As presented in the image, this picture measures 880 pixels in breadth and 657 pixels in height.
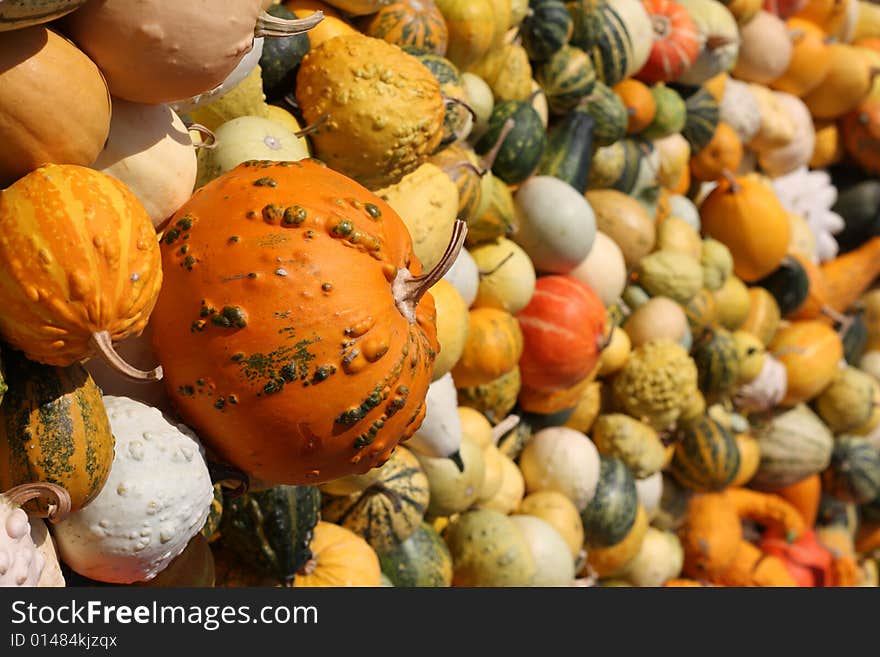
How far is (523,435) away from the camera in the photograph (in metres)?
2.63

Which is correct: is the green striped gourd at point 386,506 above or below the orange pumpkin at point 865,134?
above

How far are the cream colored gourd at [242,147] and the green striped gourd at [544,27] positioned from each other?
1355 millimetres

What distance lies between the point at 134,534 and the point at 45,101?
479 millimetres

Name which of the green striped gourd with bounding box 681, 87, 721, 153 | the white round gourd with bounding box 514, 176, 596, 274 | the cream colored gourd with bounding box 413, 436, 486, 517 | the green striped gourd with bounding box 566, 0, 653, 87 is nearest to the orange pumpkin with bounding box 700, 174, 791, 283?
the green striped gourd with bounding box 681, 87, 721, 153

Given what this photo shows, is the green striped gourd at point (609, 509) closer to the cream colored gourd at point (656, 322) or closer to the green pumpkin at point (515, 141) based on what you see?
the cream colored gourd at point (656, 322)

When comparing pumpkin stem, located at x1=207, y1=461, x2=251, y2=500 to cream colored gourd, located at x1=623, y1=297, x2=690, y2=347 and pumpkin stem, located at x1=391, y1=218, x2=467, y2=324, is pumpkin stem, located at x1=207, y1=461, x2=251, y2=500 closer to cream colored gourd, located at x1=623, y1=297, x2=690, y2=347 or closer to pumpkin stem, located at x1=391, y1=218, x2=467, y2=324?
pumpkin stem, located at x1=391, y1=218, x2=467, y2=324

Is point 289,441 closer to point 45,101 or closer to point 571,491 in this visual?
point 45,101

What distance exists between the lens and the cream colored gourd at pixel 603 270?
8.87 ft

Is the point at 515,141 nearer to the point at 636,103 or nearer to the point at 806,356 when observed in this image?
the point at 636,103

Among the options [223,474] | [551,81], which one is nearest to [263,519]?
[223,474]

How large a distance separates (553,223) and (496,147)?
1.02 feet

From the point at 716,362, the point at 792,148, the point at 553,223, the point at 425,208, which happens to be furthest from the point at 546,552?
the point at 792,148

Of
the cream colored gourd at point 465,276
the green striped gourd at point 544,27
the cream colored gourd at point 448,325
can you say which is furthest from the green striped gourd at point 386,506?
the green striped gourd at point 544,27

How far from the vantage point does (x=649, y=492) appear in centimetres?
303
